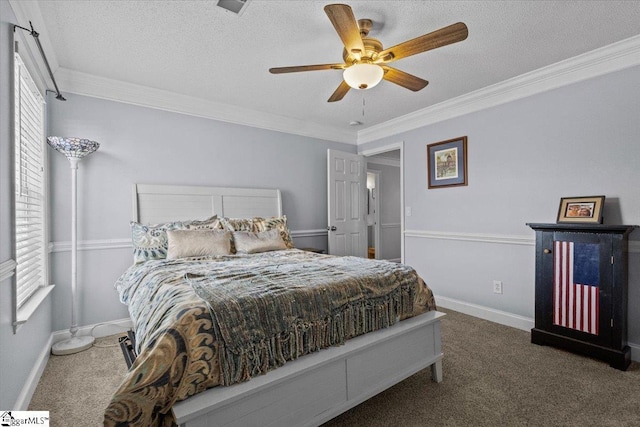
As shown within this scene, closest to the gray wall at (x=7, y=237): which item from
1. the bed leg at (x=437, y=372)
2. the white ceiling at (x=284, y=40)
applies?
the white ceiling at (x=284, y=40)

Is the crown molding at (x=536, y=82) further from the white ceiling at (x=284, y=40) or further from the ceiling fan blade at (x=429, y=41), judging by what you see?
the ceiling fan blade at (x=429, y=41)

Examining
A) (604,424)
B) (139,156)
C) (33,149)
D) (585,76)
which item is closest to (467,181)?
(585,76)

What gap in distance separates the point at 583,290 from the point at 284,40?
306 cm

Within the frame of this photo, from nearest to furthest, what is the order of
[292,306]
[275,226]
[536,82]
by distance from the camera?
[292,306]
[536,82]
[275,226]

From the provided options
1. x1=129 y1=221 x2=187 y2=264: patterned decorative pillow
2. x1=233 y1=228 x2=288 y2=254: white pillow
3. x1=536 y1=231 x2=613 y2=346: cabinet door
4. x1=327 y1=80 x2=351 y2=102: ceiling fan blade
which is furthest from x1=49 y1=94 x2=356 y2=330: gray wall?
x1=536 y1=231 x2=613 y2=346: cabinet door

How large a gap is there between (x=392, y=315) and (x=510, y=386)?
953 mm

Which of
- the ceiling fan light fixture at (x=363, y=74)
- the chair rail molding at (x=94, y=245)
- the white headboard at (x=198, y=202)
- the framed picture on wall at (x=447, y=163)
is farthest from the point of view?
the framed picture on wall at (x=447, y=163)

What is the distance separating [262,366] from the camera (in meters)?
1.46

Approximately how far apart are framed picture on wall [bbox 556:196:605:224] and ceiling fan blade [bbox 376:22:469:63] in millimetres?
1860

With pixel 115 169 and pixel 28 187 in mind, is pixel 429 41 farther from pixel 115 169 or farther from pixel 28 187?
pixel 115 169

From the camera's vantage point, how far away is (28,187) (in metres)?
2.27

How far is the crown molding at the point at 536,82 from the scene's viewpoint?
8.15 feet

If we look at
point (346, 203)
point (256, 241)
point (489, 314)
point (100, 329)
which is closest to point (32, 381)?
point (100, 329)

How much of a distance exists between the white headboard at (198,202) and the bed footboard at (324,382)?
2457 mm
